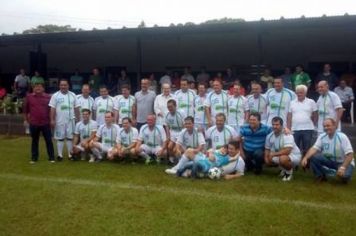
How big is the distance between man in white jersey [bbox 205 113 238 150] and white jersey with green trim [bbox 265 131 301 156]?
2.29 ft

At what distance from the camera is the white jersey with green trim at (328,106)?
372 inches

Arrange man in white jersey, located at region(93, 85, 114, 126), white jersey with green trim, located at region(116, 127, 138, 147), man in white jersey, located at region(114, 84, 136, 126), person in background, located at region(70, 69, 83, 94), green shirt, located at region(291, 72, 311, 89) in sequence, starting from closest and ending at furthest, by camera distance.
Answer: white jersey with green trim, located at region(116, 127, 138, 147) → man in white jersey, located at region(114, 84, 136, 126) → man in white jersey, located at region(93, 85, 114, 126) → green shirt, located at region(291, 72, 311, 89) → person in background, located at region(70, 69, 83, 94)

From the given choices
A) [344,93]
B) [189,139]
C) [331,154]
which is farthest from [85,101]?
[344,93]

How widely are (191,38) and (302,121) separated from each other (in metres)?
10.3

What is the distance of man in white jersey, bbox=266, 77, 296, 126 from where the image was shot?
9961 mm

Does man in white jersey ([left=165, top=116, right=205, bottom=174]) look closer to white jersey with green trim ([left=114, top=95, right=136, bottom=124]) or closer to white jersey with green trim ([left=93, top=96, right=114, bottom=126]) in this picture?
white jersey with green trim ([left=114, top=95, right=136, bottom=124])

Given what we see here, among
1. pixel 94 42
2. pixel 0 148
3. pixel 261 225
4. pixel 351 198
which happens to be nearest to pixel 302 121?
pixel 351 198

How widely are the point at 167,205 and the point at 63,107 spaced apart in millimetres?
4805

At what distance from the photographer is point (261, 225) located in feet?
22.0

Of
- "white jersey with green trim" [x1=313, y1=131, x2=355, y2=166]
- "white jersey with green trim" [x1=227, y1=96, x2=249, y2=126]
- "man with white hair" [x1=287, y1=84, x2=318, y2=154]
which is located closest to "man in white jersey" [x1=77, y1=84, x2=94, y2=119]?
"white jersey with green trim" [x1=227, y1=96, x2=249, y2=126]

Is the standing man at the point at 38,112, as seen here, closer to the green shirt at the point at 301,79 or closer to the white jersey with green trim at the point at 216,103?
the white jersey with green trim at the point at 216,103

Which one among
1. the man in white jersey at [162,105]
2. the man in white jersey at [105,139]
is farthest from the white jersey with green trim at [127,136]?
the man in white jersey at [162,105]

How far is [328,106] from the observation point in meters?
9.50

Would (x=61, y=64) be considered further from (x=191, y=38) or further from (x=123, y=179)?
(x=123, y=179)
